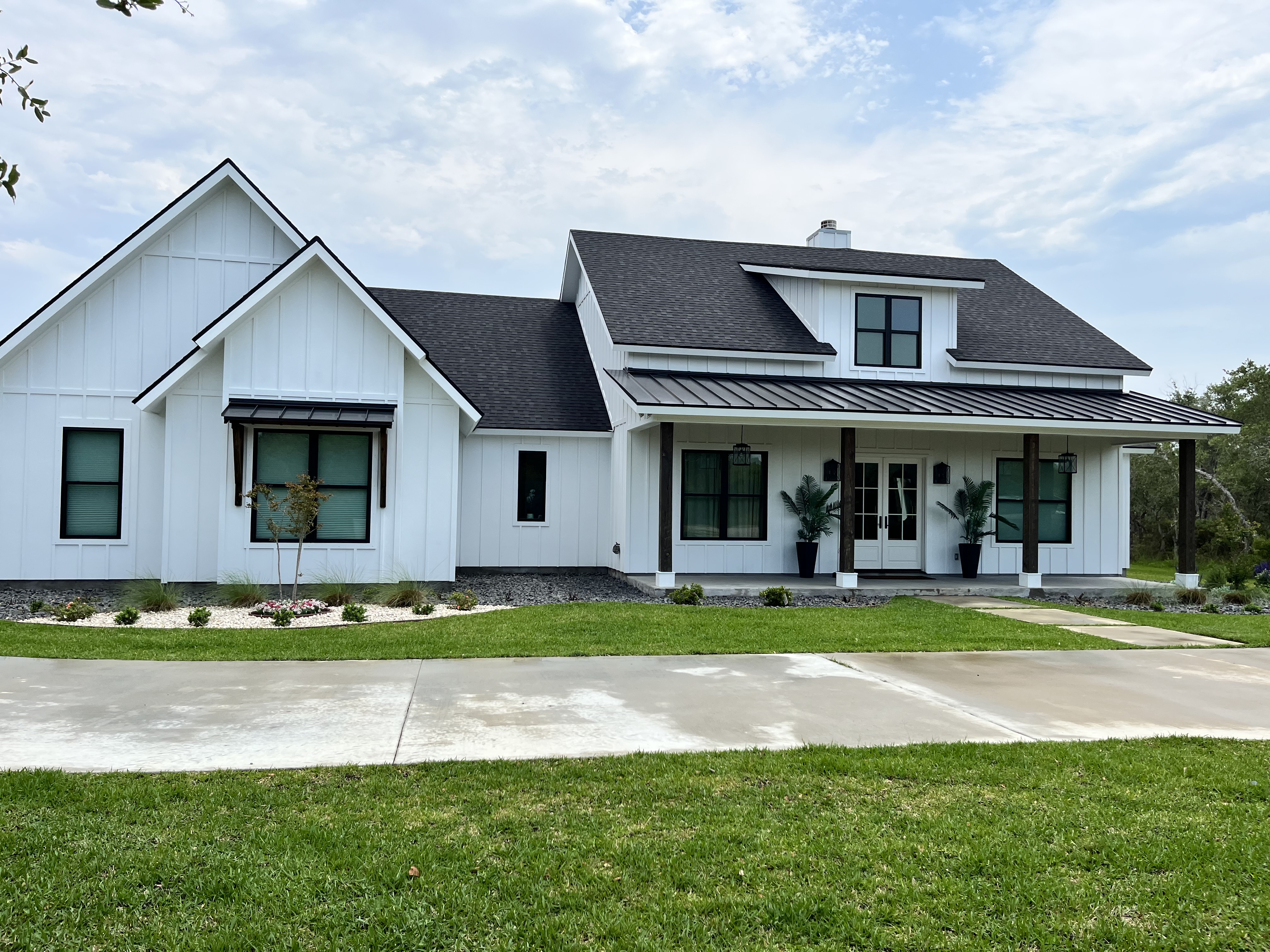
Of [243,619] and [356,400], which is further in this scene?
[356,400]

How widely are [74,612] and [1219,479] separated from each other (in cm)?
3588

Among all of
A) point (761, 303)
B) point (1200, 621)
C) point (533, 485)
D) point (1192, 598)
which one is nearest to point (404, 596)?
point (533, 485)

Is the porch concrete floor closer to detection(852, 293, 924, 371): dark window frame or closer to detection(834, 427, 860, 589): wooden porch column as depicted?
detection(834, 427, 860, 589): wooden porch column

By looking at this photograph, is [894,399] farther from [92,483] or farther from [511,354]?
[92,483]

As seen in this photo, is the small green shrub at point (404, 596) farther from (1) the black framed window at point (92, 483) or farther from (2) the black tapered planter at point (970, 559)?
(2) the black tapered planter at point (970, 559)

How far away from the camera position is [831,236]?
72.1 feet

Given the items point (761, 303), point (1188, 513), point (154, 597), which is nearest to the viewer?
point (154, 597)

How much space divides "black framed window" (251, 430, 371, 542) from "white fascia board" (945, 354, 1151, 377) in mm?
11390

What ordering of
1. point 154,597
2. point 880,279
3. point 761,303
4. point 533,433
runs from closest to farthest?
1. point 154,597
2. point 533,433
3. point 880,279
4. point 761,303

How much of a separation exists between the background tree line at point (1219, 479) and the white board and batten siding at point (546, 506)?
21839 millimetres

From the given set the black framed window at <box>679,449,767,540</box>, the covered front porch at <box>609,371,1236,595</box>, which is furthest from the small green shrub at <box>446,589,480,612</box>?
the black framed window at <box>679,449,767,540</box>

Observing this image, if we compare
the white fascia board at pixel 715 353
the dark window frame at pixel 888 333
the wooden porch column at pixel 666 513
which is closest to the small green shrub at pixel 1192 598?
the dark window frame at pixel 888 333

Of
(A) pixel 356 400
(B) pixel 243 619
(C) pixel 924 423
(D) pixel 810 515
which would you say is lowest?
(B) pixel 243 619

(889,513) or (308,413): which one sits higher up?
(308,413)
